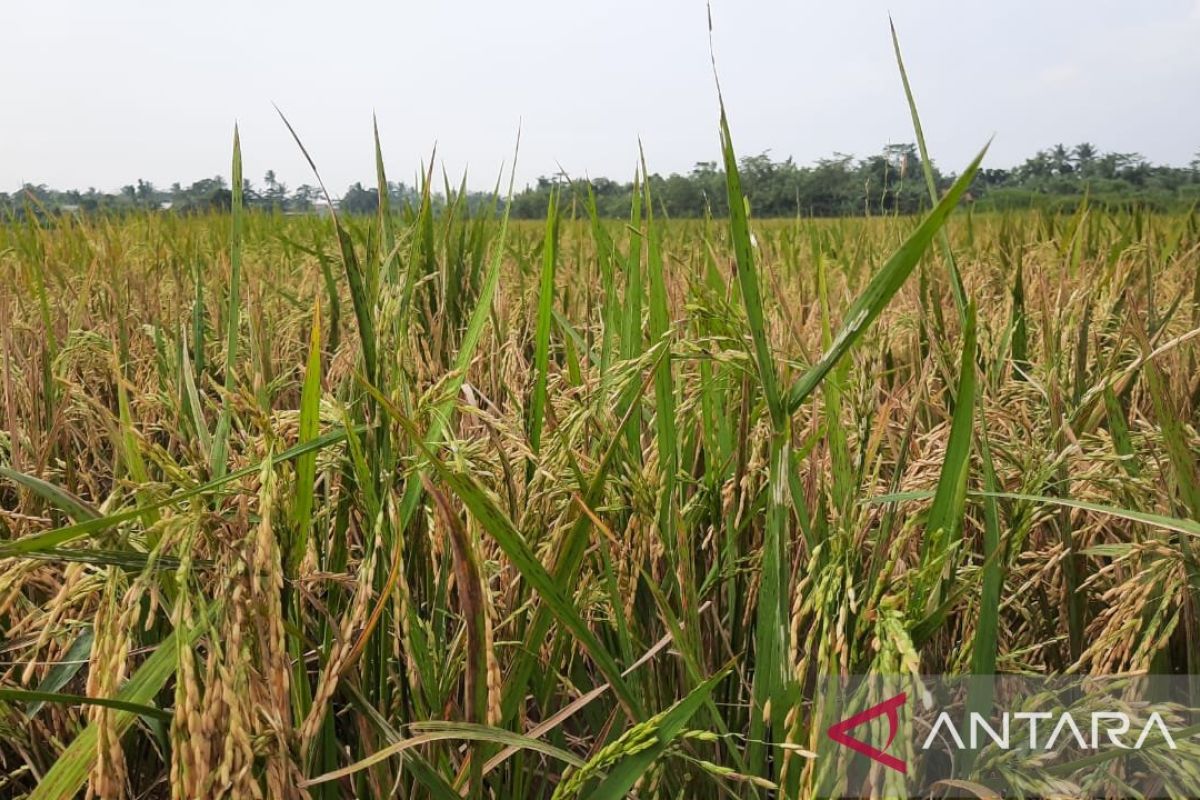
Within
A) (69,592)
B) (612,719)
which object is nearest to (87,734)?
(69,592)

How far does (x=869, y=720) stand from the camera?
1.90 ft

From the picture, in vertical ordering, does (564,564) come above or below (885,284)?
below

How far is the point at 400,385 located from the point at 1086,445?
2.60 feet

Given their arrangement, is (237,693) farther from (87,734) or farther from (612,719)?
(612,719)

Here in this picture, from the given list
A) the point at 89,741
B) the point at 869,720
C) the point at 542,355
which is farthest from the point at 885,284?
the point at 89,741

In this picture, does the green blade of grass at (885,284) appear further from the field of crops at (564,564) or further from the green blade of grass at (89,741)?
the green blade of grass at (89,741)

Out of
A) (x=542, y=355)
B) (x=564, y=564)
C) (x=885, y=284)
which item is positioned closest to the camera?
(x=885, y=284)

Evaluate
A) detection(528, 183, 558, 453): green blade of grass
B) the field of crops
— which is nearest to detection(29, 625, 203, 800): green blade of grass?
the field of crops

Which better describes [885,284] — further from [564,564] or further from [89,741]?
[89,741]

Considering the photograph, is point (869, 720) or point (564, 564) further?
point (564, 564)

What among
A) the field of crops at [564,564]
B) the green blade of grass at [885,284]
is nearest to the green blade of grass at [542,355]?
the field of crops at [564,564]

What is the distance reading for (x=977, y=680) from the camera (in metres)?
0.70

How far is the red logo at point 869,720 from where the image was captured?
54 centimetres

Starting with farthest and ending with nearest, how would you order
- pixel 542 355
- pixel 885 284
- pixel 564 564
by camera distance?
pixel 542 355 < pixel 564 564 < pixel 885 284
